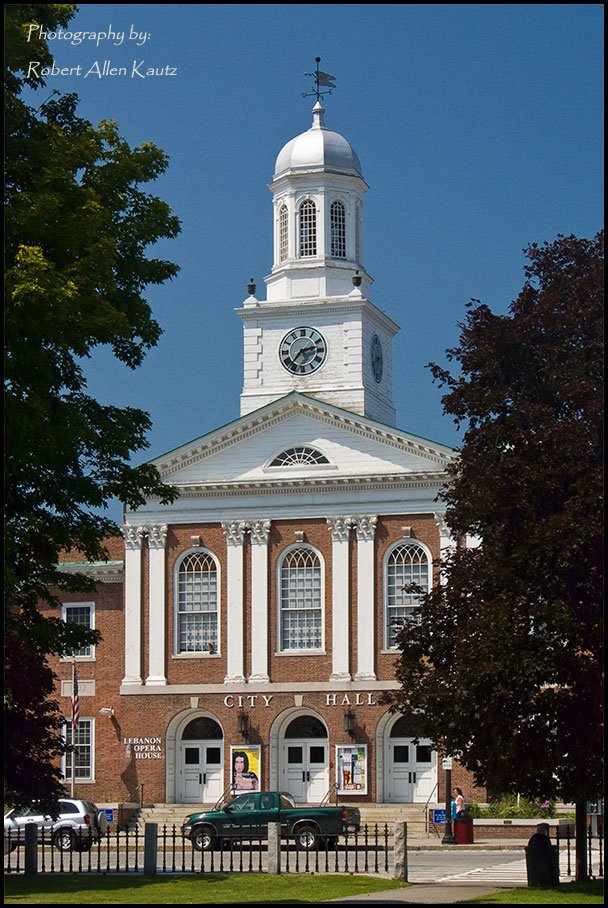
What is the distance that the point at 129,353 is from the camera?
Answer: 26.3 metres

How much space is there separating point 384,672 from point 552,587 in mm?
30214

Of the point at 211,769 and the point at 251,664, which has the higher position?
the point at 251,664

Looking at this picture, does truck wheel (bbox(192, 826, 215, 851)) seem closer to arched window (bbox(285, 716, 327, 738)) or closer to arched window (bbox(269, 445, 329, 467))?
arched window (bbox(285, 716, 327, 738))

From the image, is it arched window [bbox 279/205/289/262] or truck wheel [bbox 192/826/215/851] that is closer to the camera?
truck wheel [bbox 192/826/215/851]

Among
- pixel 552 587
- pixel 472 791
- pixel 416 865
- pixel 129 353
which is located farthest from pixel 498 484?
pixel 472 791

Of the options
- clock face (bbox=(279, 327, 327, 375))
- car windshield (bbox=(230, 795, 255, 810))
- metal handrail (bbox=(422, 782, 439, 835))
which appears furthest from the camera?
clock face (bbox=(279, 327, 327, 375))

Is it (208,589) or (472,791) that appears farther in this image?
(208,589)

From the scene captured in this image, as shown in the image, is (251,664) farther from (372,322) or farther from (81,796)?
(372,322)

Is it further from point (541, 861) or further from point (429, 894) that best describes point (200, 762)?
point (429, 894)

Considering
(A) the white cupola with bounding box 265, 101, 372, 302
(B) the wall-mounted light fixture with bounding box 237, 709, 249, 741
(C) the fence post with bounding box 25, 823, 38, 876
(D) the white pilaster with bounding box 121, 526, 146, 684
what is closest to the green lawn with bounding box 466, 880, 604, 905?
(C) the fence post with bounding box 25, 823, 38, 876

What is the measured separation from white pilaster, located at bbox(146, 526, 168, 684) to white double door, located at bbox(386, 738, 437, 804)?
8.22 m

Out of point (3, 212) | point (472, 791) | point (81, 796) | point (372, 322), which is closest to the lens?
point (3, 212)

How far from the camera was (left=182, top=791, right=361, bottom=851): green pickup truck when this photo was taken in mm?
40750

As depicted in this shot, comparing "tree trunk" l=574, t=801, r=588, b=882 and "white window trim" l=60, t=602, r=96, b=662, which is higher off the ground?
"white window trim" l=60, t=602, r=96, b=662
